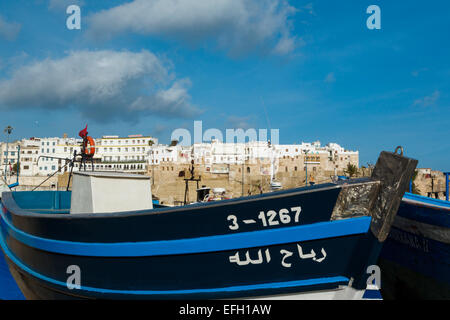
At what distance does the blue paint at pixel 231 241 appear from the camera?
153 inches

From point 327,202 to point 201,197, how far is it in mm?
9096

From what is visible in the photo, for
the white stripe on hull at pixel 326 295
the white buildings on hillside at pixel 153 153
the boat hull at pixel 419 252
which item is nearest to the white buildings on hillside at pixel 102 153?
the white buildings on hillside at pixel 153 153

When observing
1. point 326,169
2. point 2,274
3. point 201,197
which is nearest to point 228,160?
point 326,169

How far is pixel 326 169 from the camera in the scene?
7494 cm

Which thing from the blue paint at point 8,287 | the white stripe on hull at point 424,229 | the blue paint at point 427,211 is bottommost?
the blue paint at point 8,287

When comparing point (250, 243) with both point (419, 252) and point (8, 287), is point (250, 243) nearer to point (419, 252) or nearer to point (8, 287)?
point (419, 252)

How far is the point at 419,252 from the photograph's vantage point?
577 centimetres

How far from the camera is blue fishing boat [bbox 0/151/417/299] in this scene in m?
3.88

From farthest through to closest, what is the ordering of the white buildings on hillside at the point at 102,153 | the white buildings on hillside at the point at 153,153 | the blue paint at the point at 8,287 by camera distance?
the white buildings on hillside at the point at 102,153, the white buildings on hillside at the point at 153,153, the blue paint at the point at 8,287

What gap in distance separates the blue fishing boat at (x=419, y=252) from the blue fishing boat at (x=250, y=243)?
2151mm

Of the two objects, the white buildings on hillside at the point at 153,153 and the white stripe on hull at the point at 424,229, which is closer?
the white stripe on hull at the point at 424,229

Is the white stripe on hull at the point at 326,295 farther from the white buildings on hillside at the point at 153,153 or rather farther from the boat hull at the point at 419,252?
the white buildings on hillside at the point at 153,153

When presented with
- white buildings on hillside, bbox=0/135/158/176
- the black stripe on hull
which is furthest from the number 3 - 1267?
white buildings on hillside, bbox=0/135/158/176

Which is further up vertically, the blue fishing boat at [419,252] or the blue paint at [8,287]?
the blue fishing boat at [419,252]
